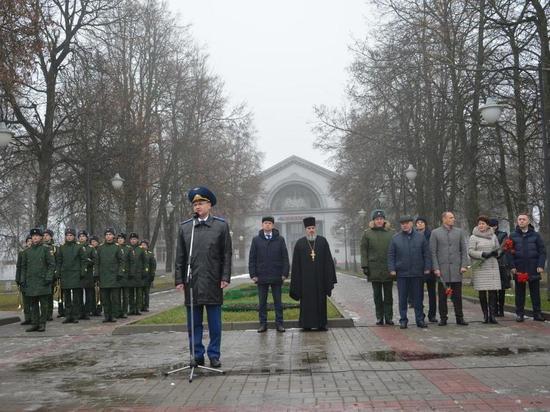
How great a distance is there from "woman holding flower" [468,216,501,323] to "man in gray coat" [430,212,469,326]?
31cm

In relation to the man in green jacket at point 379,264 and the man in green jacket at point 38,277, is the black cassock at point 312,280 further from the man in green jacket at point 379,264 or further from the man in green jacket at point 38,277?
the man in green jacket at point 38,277

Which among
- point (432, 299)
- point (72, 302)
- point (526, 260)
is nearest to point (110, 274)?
point (72, 302)

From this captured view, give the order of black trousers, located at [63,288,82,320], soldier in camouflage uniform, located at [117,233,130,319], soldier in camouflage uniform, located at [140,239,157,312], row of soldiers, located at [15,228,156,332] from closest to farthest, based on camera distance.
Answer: row of soldiers, located at [15,228,156,332] → black trousers, located at [63,288,82,320] → soldier in camouflage uniform, located at [117,233,130,319] → soldier in camouflage uniform, located at [140,239,157,312]

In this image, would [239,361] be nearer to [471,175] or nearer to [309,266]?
[309,266]

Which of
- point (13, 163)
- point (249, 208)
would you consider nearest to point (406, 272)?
point (13, 163)

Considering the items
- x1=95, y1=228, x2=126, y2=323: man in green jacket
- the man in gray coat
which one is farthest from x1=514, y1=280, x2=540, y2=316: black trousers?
x1=95, y1=228, x2=126, y2=323: man in green jacket

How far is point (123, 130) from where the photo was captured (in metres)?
26.1

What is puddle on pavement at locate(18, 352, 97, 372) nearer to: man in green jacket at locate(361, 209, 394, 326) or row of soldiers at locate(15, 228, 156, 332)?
row of soldiers at locate(15, 228, 156, 332)

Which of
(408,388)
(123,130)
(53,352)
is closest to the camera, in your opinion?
(408,388)

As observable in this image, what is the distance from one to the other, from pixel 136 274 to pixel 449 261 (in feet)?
26.0

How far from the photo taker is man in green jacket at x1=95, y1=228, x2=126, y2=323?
15.2 meters

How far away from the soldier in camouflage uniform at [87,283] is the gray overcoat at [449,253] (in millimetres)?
7950

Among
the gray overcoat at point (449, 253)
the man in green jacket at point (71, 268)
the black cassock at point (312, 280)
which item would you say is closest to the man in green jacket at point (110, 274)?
the man in green jacket at point (71, 268)

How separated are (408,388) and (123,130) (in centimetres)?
2147
